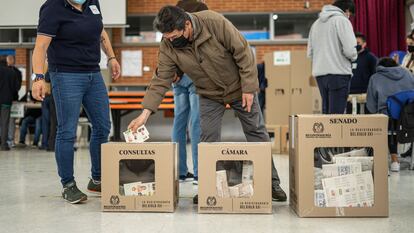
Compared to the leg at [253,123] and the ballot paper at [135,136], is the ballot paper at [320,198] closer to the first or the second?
the leg at [253,123]

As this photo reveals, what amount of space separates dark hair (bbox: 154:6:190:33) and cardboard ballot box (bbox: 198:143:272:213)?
21.8 inches

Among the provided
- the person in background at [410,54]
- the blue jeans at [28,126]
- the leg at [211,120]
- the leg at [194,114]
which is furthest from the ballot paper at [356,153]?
the blue jeans at [28,126]

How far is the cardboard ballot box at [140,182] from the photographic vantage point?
2.39 m

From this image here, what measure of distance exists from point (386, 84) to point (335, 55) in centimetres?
74

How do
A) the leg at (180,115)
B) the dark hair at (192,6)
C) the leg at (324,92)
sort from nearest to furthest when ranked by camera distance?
the dark hair at (192,6)
the leg at (180,115)
the leg at (324,92)

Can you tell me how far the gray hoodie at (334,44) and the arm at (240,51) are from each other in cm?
138

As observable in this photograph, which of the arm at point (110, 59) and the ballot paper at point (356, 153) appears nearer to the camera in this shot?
the ballot paper at point (356, 153)

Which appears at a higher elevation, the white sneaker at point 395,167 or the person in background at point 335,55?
the person in background at point 335,55

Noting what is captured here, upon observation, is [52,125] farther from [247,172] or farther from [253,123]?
[247,172]

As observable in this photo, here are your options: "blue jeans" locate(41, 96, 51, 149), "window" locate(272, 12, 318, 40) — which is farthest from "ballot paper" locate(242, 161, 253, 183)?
"window" locate(272, 12, 318, 40)

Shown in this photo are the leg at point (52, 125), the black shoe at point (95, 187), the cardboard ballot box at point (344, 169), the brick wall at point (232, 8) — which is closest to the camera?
the cardboard ballot box at point (344, 169)

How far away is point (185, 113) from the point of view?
3.26 metres

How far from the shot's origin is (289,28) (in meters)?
8.79

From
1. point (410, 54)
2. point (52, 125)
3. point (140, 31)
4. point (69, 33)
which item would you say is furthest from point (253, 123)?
point (140, 31)
